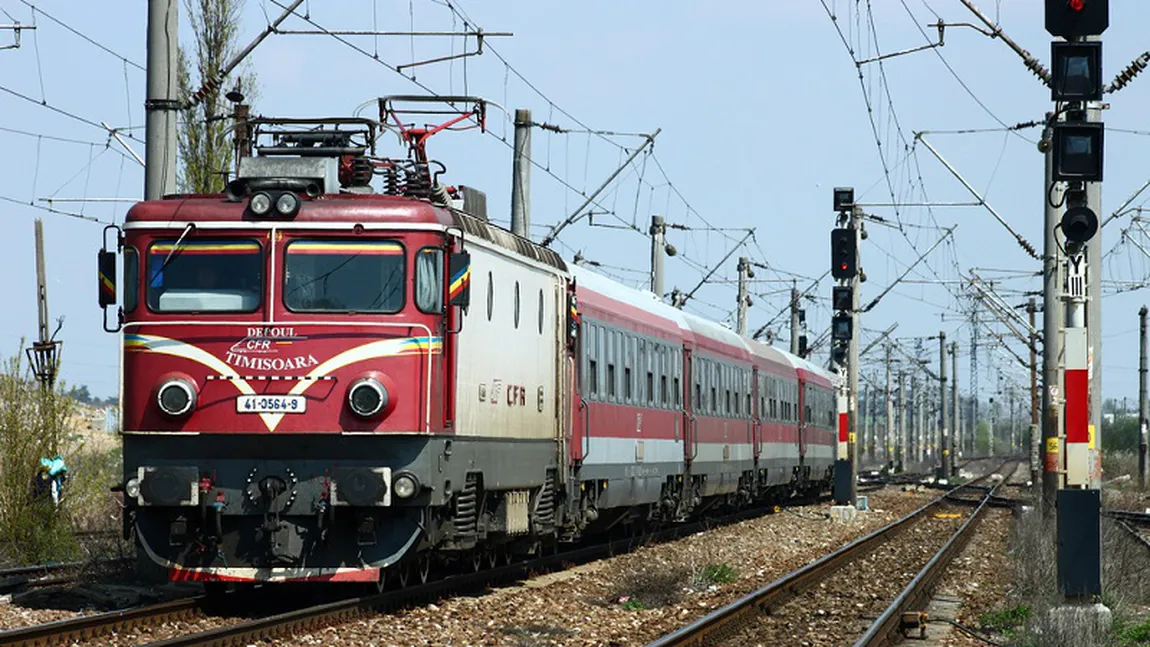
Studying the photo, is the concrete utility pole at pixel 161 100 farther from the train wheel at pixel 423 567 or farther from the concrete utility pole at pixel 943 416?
the concrete utility pole at pixel 943 416

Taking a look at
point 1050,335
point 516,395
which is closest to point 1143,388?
point 1050,335

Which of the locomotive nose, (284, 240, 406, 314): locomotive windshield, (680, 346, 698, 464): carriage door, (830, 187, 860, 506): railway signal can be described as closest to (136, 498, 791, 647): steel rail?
the locomotive nose

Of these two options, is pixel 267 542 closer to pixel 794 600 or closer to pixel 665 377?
pixel 794 600

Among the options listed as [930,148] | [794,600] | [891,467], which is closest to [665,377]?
[930,148]

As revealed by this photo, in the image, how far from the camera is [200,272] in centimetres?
1481

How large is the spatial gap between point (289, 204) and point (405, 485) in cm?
247

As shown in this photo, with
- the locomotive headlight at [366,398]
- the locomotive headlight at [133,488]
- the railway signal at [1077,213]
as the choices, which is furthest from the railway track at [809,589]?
the locomotive headlight at [133,488]

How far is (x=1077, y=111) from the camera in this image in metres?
15.0

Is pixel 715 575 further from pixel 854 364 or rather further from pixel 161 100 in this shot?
pixel 854 364

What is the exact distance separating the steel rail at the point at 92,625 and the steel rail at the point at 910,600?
5.31m

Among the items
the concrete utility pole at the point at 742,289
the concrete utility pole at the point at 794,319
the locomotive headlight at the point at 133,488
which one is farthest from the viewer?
the concrete utility pole at the point at 794,319

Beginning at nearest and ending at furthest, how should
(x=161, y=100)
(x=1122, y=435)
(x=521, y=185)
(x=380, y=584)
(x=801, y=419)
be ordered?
(x=380, y=584) → (x=161, y=100) → (x=521, y=185) → (x=801, y=419) → (x=1122, y=435)

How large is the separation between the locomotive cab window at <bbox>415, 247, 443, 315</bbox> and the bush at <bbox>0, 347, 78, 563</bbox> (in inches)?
317

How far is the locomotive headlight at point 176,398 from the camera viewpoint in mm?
14383
